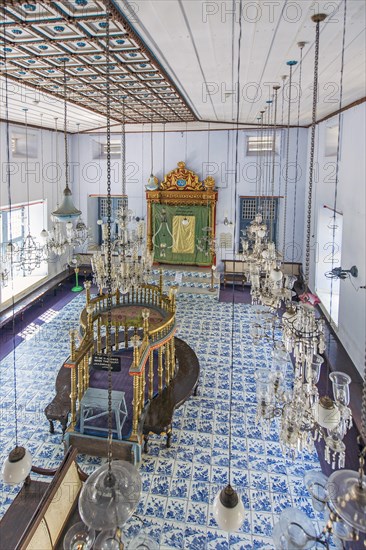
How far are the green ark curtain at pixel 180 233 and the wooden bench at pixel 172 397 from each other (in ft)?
19.4

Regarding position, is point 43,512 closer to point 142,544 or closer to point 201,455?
point 142,544

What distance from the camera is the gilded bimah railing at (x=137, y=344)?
5.30 meters

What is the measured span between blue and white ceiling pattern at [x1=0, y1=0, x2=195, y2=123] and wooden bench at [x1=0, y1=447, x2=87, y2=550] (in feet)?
12.8

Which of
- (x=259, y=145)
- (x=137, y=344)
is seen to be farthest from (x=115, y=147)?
(x=137, y=344)

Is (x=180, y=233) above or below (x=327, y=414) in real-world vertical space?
above

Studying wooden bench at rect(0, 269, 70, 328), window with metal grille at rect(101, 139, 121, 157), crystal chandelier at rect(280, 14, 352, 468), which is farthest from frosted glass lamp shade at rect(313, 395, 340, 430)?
window with metal grille at rect(101, 139, 121, 157)

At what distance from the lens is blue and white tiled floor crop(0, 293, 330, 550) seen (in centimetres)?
434

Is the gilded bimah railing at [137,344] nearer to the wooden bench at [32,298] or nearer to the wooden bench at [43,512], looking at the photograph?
the wooden bench at [43,512]

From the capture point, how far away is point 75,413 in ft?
17.8

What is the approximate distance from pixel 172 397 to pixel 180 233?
7.67 m

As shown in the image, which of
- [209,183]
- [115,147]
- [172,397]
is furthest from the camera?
[115,147]

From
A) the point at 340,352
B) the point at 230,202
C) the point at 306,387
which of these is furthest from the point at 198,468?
the point at 230,202

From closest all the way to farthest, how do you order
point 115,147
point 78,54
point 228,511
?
point 228,511, point 78,54, point 115,147

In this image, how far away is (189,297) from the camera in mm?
11617
